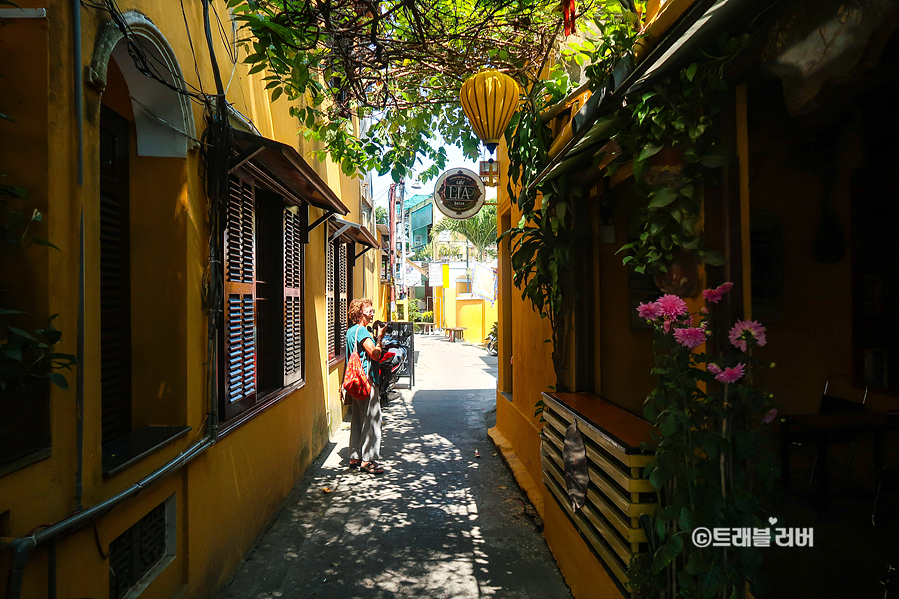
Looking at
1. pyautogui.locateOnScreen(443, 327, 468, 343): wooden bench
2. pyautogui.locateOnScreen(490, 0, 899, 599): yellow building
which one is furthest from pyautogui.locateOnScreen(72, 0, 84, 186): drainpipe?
pyautogui.locateOnScreen(443, 327, 468, 343): wooden bench

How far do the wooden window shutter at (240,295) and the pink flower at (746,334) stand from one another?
3.20 m

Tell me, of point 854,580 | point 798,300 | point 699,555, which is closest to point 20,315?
point 699,555

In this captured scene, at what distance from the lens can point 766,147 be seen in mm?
3645

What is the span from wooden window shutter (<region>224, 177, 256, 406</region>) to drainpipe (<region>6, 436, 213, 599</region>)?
3.80 ft

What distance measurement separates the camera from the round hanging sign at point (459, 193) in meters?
7.32

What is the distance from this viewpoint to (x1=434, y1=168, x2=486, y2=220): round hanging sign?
24.0 ft

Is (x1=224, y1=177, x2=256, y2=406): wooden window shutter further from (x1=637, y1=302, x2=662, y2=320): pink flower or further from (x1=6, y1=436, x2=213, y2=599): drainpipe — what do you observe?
(x1=637, y1=302, x2=662, y2=320): pink flower

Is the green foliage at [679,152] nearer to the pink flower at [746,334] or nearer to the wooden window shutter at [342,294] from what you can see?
the pink flower at [746,334]

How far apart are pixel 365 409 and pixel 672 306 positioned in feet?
14.6

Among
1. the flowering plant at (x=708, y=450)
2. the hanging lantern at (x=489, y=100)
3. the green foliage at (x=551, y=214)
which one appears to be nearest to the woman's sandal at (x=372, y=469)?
the green foliage at (x=551, y=214)

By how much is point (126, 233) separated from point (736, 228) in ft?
10.7

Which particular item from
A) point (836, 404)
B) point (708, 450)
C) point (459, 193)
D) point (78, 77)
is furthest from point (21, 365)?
point (459, 193)

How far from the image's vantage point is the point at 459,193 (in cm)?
735

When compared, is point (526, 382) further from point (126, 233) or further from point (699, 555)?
point (126, 233)
